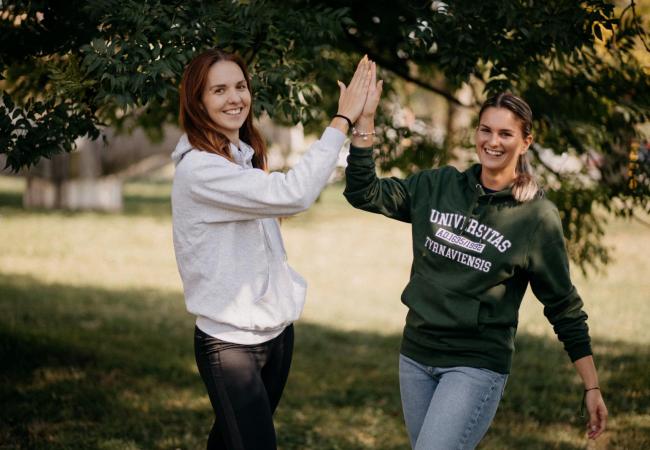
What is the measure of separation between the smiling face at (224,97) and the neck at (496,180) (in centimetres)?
96

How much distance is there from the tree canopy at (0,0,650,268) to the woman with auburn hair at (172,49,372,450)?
64 cm

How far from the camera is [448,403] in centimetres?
314

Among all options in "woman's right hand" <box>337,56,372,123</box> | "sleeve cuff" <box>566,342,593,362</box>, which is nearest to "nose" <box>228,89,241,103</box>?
"woman's right hand" <box>337,56,372,123</box>

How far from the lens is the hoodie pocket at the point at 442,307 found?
319cm

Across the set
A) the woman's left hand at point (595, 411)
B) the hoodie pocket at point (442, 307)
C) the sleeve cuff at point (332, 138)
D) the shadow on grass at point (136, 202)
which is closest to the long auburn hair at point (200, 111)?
the sleeve cuff at point (332, 138)

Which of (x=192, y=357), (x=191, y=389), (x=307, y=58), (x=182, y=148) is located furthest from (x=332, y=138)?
(x=192, y=357)

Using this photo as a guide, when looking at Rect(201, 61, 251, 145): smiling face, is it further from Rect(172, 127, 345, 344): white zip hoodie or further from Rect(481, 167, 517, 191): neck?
Rect(481, 167, 517, 191): neck

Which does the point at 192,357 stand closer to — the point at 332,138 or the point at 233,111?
the point at 233,111

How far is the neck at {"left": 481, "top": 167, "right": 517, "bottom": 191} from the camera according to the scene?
3338mm

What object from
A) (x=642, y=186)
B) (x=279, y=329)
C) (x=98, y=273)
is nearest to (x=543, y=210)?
(x=279, y=329)

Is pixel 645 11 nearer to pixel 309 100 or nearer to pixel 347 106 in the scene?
pixel 309 100

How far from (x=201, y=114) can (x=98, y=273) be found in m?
10.2

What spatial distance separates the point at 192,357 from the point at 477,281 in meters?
5.21

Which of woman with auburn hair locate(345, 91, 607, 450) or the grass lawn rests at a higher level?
woman with auburn hair locate(345, 91, 607, 450)
